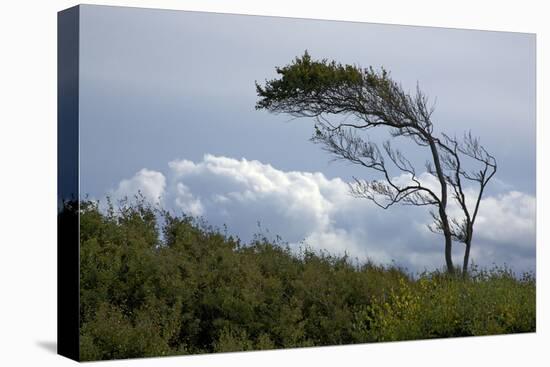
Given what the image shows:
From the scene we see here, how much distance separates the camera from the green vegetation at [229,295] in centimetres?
1073

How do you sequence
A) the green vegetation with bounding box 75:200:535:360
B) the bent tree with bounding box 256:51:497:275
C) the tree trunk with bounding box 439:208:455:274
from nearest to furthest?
the green vegetation with bounding box 75:200:535:360 < the bent tree with bounding box 256:51:497:275 < the tree trunk with bounding box 439:208:455:274

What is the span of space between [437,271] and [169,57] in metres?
4.00

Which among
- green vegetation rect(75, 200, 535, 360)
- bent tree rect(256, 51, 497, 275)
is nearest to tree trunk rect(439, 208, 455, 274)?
bent tree rect(256, 51, 497, 275)

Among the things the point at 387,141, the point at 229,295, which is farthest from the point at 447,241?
the point at 229,295

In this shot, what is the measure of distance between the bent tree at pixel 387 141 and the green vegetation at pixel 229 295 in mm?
715

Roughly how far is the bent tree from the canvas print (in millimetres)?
19

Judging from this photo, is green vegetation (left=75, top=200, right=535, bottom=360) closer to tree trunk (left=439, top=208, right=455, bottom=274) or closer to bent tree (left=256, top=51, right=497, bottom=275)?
tree trunk (left=439, top=208, right=455, bottom=274)

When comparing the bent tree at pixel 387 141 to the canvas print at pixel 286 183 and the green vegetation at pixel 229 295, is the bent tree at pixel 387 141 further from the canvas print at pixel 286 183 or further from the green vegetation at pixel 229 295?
the green vegetation at pixel 229 295

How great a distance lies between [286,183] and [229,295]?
137 centimetres

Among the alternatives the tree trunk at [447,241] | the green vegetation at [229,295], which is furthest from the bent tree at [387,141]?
the green vegetation at [229,295]

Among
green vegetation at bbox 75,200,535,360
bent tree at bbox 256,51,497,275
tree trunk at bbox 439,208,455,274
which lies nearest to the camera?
green vegetation at bbox 75,200,535,360

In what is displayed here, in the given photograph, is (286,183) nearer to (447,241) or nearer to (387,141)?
(387,141)

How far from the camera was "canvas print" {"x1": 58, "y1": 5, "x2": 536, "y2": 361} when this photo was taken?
10758mm

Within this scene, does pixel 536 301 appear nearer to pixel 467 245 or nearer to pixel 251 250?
pixel 467 245
